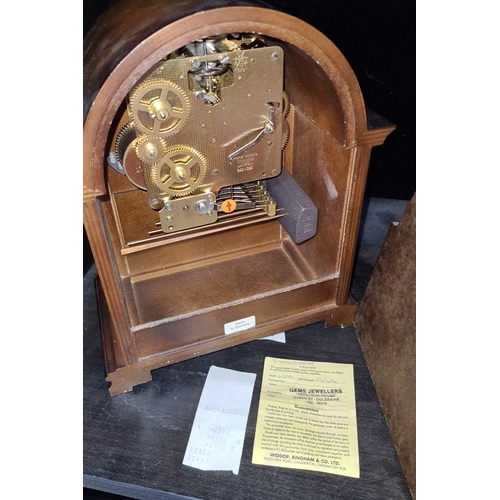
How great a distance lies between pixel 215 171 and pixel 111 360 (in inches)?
20.2

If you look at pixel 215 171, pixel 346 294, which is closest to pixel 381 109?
pixel 346 294

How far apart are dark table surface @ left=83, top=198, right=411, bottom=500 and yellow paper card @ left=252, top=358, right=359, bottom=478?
0.06 feet

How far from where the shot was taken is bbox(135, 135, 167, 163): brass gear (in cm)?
99

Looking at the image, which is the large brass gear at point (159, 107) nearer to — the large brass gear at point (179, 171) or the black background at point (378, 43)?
the large brass gear at point (179, 171)

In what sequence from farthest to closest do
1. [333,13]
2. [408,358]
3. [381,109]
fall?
[381,109] → [333,13] → [408,358]

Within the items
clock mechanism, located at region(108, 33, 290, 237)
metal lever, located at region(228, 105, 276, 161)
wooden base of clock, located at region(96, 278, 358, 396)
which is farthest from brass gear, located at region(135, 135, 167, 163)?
wooden base of clock, located at region(96, 278, 358, 396)

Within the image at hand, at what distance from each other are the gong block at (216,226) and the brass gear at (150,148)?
63mm

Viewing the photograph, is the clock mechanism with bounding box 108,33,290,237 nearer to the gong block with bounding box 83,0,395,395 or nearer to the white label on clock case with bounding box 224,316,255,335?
the gong block with bounding box 83,0,395,395

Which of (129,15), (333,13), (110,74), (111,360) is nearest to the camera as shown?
(110,74)

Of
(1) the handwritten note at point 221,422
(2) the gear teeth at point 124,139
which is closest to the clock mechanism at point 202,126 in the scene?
(2) the gear teeth at point 124,139

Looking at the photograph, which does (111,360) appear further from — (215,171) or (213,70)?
(213,70)

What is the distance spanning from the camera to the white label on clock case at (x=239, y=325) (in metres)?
1.23

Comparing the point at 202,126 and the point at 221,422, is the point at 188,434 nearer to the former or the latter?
the point at 221,422

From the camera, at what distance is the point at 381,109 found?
1.75 meters
